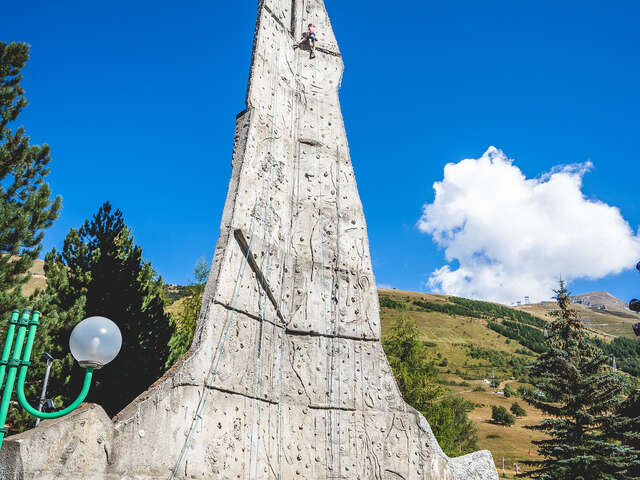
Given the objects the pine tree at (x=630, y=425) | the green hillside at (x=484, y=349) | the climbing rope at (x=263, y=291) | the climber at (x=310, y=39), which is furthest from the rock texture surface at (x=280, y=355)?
the green hillside at (x=484, y=349)

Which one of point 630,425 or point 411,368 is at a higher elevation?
point 411,368

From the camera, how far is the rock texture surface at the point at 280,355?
5.27 metres

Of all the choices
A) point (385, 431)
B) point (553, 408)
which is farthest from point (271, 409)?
point (553, 408)

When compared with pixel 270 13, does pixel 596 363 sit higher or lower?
lower

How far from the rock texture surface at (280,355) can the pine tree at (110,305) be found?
6.52m

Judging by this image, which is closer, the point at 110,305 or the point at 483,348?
the point at 110,305

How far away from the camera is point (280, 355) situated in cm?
746

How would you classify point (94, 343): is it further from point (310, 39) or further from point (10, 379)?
point (310, 39)

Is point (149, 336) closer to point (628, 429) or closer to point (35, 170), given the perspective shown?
point (35, 170)

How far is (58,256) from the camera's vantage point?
1439cm

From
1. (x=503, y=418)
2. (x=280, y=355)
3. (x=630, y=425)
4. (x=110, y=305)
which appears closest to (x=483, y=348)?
(x=503, y=418)

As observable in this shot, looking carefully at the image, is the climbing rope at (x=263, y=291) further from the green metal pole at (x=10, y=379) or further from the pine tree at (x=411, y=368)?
the pine tree at (x=411, y=368)

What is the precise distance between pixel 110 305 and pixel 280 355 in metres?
8.12

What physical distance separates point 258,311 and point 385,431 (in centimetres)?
285
